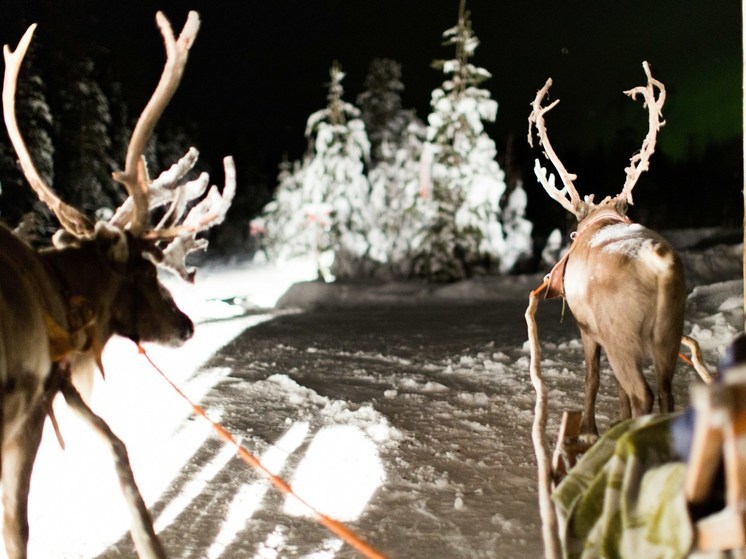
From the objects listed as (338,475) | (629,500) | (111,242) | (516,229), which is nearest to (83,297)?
(111,242)

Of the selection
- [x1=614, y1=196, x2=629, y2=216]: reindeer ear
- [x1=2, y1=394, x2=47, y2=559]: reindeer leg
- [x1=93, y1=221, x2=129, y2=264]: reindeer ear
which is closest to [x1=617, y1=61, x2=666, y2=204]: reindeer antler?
[x1=614, y1=196, x2=629, y2=216]: reindeer ear

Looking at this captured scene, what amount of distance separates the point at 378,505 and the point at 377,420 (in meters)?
2.11

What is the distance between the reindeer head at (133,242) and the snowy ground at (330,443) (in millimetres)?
1575

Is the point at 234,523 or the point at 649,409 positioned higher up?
the point at 649,409

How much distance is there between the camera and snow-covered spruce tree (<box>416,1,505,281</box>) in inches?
943

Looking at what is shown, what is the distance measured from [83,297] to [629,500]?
273 centimetres

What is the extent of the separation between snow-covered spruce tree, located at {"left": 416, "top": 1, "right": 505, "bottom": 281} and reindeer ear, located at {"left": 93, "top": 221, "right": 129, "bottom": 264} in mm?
21727

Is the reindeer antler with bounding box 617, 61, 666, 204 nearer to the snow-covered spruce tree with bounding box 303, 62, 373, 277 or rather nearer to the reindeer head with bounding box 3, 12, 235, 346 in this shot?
the reindeer head with bounding box 3, 12, 235, 346

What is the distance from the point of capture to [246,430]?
Answer: 623 cm

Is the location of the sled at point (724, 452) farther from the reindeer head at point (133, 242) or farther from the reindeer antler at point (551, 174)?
the reindeer antler at point (551, 174)

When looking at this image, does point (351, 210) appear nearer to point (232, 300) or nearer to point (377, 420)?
point (232, 300)

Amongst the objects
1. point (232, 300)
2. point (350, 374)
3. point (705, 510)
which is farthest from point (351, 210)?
point (705, 510)

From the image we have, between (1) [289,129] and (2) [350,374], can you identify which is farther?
(1) [289,129]

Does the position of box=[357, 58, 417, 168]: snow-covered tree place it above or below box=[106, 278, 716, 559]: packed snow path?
above
